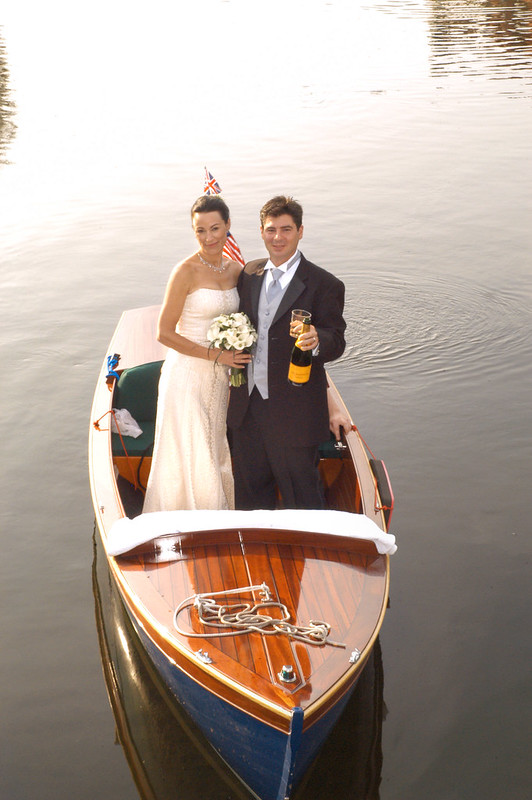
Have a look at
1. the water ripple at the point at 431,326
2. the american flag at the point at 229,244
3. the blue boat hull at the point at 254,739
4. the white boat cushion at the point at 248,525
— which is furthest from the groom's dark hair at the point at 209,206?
the water ripple at the point at 431,326

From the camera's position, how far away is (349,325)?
7.99 meters

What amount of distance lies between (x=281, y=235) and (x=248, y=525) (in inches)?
50.9

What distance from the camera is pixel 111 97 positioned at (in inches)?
706

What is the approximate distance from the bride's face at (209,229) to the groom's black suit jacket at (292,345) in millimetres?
197

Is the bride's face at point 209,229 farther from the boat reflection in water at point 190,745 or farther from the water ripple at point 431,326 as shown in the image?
the water ripple at point 431,326

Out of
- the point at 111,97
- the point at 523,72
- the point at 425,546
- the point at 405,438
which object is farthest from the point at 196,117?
the point at 425,546

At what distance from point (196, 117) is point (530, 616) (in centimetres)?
1356

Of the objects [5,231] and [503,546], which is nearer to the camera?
[503,546]

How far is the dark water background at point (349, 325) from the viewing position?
396cm

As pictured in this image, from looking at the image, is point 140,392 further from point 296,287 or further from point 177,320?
point 296,287

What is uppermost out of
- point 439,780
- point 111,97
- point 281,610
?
point 111,97

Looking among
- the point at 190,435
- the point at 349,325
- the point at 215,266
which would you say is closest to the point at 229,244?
the point at 215,266

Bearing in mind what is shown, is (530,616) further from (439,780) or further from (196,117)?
(196,117)

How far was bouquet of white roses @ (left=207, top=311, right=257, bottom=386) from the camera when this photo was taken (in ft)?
12.8
